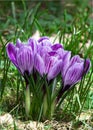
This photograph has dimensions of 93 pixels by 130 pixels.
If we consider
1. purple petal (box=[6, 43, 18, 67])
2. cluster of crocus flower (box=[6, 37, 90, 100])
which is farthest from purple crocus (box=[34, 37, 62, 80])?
purple petal (box=[6, 43, 18, 67])

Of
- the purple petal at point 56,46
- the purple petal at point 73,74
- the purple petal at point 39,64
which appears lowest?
the purple petal at point 73,74

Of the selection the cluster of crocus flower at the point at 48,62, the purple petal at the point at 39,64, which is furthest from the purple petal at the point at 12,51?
the purple petal at the point at 39,64

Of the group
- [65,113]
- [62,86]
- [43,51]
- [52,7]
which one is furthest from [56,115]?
[52,7]

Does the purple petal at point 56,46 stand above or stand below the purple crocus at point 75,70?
above

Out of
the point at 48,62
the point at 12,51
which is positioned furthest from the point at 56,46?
the point at 12,51

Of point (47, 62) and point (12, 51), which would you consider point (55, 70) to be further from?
point (12, 51)

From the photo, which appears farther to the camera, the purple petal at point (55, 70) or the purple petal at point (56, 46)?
the purple petal at point (56, 46)

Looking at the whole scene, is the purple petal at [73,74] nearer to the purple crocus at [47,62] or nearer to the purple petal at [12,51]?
the purple crocus at [47,62]
